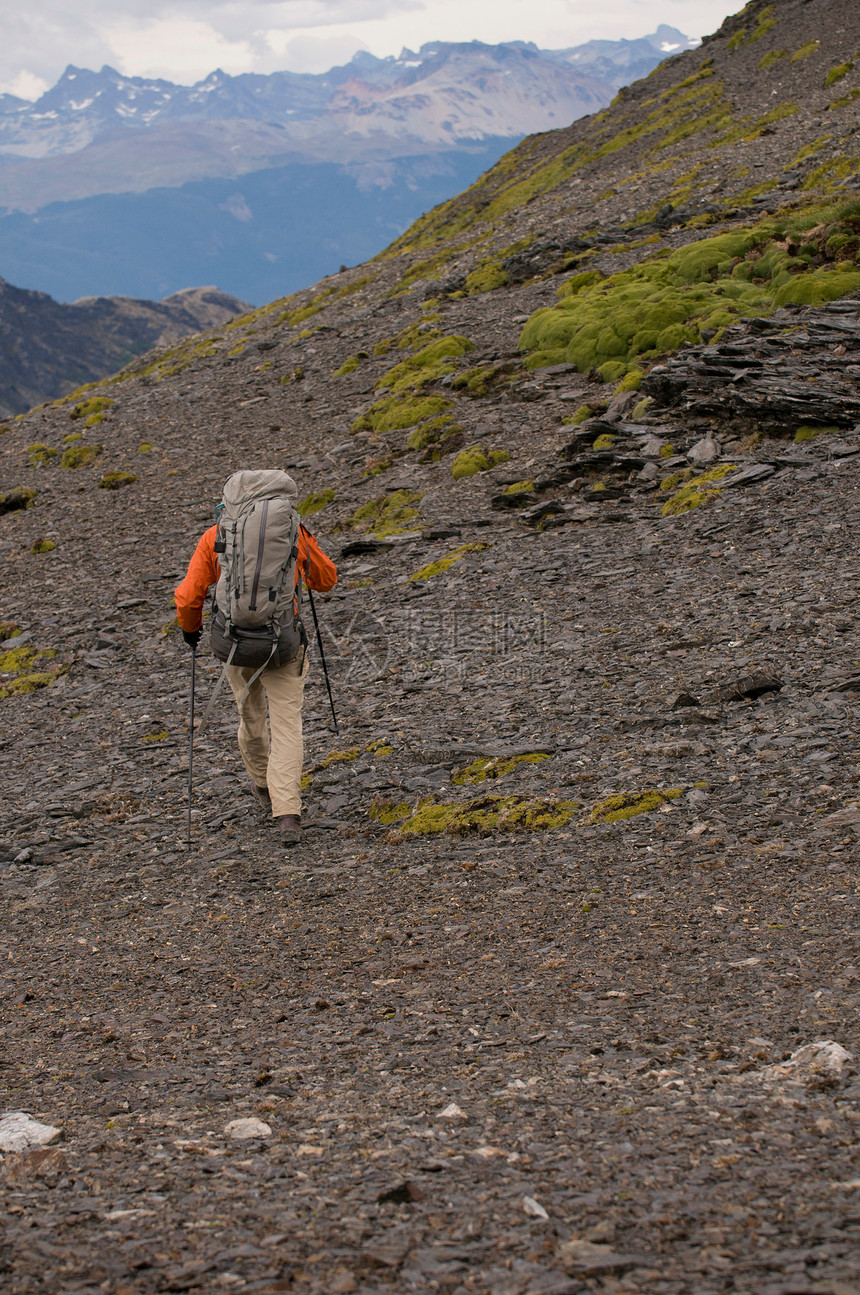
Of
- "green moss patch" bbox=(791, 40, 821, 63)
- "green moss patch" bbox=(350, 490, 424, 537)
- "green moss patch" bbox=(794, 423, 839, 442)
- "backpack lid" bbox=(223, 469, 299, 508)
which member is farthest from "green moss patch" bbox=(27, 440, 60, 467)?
"green moss patch" bbox=(791, 40, 821, 63)

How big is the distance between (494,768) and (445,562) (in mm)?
8908

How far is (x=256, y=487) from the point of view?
9.69m

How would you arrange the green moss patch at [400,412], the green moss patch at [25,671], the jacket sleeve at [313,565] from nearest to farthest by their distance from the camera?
the jacket sleeve at [313,565] < the green moss patch at [25,671] < the green moss patch at [400,412]

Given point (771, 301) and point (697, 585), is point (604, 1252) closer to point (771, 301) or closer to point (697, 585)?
point (697, 585)

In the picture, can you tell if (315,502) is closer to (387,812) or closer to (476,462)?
(476,462)

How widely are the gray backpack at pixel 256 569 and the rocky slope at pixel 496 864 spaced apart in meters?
2.26

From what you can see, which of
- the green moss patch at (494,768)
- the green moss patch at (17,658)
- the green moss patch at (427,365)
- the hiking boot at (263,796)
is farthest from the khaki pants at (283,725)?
the green moss patch at (427,365)

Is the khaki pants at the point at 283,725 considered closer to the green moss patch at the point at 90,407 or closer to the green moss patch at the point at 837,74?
the green moss patch at the point at 90,407

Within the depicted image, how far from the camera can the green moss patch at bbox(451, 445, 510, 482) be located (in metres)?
23.6

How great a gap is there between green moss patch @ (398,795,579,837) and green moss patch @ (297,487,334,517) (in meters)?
16.0

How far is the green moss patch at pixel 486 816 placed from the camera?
9570 mm

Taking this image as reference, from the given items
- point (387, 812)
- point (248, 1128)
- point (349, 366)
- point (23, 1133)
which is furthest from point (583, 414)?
point (23, 1133)

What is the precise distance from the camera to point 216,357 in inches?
1857

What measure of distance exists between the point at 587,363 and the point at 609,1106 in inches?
978
